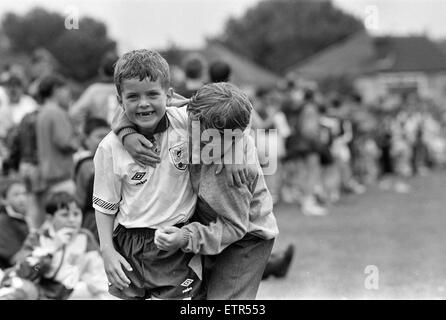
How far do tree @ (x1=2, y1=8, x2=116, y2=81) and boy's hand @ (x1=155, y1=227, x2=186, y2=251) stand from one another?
3654 cm

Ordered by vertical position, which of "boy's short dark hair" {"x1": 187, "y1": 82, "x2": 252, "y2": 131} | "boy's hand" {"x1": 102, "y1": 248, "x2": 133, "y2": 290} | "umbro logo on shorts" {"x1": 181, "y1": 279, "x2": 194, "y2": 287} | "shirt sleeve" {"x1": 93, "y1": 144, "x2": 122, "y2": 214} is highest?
"boy's short dark hair" {"x1": 187, "y1": 82, "x2": 252, "y2": 131}

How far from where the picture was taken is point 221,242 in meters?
2.77

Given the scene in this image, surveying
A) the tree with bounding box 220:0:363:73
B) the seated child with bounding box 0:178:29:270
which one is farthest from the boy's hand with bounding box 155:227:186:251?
the tree with bounding box 220:0:363:73

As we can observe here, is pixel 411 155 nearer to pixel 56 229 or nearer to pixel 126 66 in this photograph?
pixel 56 229

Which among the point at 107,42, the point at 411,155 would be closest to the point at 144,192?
the point at 411,155

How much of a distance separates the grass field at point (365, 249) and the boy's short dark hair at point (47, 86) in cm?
253

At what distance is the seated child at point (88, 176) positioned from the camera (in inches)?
210

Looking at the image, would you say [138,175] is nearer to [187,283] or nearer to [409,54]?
[187,283]

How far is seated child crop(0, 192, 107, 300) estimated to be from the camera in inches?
183

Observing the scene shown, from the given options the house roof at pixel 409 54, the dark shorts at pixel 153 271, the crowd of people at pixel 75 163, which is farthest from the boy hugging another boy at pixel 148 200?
the house roof at pixel 409 54

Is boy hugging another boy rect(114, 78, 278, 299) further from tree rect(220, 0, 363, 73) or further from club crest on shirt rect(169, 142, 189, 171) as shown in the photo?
tree rect(220, 0, 363, 73)

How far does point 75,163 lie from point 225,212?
3263mm
